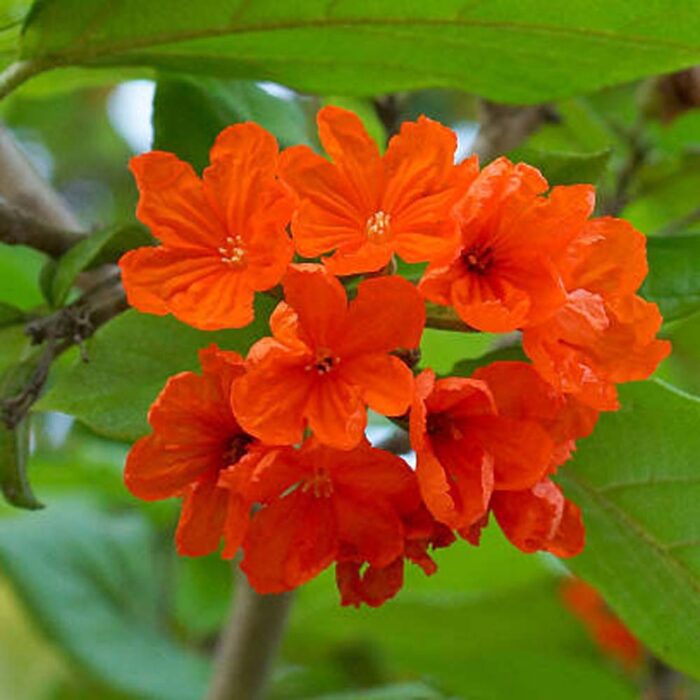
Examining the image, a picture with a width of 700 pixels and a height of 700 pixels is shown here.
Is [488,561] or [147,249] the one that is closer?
[147,249]

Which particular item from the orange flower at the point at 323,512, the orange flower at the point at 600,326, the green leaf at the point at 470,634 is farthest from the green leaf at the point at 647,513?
the green leaf at the point at 470,634

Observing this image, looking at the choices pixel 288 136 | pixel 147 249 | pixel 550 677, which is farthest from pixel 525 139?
pixel 550 677

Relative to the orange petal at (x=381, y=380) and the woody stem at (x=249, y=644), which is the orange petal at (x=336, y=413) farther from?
the woody stem at (x=249, y=644)

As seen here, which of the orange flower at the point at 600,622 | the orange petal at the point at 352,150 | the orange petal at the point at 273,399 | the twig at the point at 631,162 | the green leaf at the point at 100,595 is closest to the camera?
the orange petal at the point at 273,399

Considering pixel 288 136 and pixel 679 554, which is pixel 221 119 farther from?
pixel 679 554

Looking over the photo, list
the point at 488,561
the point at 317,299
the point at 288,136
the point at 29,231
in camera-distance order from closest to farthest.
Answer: the point at 317,299 < the point at 29,231 < the point at 288,136 < the point at 488,561

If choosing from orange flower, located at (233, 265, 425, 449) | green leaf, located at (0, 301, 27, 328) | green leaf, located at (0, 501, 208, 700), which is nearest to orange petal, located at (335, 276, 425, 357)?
orange flower, located at (233, 265, 425, 449)
